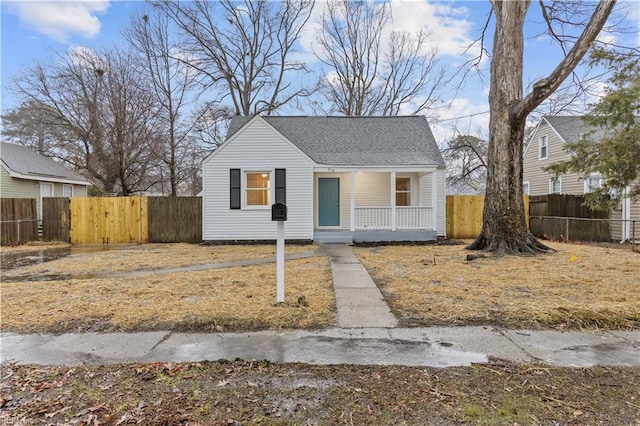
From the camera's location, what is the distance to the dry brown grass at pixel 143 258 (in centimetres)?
802

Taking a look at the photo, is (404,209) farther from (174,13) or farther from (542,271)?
(174,13)

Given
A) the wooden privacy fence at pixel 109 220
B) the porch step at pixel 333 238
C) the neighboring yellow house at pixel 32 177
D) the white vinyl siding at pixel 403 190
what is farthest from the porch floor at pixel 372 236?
the neighboring yellow house at pixel 32 177

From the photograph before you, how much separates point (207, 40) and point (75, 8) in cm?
1305

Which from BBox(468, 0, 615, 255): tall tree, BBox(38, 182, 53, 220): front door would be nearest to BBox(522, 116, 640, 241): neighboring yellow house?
BBox(468, 0, 615, 255): tall tree

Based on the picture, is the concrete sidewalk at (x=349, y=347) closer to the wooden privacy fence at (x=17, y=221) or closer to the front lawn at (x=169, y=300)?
the front lawn at (x=169, y=300)

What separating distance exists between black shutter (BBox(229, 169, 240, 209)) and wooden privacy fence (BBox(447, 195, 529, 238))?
9263mm

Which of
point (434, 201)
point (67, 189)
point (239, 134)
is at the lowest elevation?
point (434, 201)

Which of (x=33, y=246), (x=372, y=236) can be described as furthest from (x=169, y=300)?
(x=33, y=246)

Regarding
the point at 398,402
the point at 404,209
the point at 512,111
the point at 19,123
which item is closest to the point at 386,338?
the point at 398,402

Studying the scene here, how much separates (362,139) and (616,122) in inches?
372

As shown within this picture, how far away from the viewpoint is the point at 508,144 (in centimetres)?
1000

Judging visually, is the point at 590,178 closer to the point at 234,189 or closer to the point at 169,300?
the point at 234,189

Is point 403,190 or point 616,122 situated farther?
point 403,190

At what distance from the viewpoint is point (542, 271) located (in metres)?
7.35
